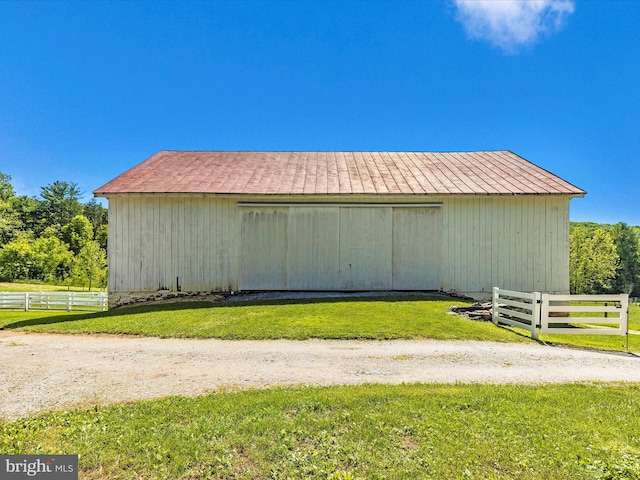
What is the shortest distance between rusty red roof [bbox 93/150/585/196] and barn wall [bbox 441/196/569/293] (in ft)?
2.37

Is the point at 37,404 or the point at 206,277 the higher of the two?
the point at 206,277

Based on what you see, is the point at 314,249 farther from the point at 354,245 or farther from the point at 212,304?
the point at 212,304

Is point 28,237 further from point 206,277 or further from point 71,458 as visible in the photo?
point 71,458

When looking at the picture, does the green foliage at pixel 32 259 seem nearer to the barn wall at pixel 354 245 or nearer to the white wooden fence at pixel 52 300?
the white wooden fence at pixel 52 300

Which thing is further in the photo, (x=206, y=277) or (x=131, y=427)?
(x=206, y=277)

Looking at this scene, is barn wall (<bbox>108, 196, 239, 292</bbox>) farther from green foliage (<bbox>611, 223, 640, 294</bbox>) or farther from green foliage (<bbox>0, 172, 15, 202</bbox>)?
green foliage (<bbox>611, 223, 640, 294</bbox>)

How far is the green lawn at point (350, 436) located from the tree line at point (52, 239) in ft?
122

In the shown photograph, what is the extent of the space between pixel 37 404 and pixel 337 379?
4.28 metres

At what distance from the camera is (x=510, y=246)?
544 inches

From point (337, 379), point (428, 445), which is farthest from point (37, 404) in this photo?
point (428, 445)

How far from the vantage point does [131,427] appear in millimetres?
3922

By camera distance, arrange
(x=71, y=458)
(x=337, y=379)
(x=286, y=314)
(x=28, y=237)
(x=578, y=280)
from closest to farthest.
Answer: (x=71, y=458)
(x=337, y=379)
(x=286, y=314)
(x=578, y=280)
(x=28, y=237)

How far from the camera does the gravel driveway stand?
17.0 feet

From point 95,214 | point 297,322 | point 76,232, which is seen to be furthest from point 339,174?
point 95,214
